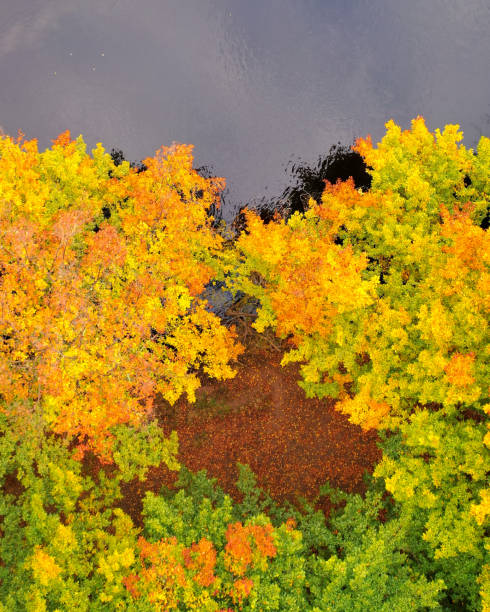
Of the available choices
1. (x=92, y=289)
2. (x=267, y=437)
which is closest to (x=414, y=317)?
(x=267, y=437)

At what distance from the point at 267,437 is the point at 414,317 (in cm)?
1161

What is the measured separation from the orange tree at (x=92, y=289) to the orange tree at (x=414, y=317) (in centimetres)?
430

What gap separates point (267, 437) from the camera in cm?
2481

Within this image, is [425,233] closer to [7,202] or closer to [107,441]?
[107,441]

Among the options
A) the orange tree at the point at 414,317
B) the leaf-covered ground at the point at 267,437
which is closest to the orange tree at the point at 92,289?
the leaf-covered ground at the point at 267,437

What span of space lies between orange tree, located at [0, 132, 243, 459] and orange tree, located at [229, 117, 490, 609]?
4.30m

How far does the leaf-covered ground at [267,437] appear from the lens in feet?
76.4

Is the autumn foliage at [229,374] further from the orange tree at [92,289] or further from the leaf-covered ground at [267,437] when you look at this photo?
the leaf-covered ground at [267,437]

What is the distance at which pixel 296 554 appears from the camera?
611 inches

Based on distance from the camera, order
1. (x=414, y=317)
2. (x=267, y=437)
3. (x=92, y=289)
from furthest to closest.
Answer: (x=267, y=437)
(x=92, y=289)
(x=414, y=317)

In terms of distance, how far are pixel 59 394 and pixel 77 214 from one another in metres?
10.1

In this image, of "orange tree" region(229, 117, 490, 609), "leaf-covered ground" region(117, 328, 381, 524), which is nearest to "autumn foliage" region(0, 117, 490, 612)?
"orange tree" region(229, 117, 490, 609)

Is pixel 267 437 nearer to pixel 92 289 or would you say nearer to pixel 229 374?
pixel 229 374

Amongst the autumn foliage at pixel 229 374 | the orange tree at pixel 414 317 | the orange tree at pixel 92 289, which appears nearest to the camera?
the autumn foliage at pixel 229 374
